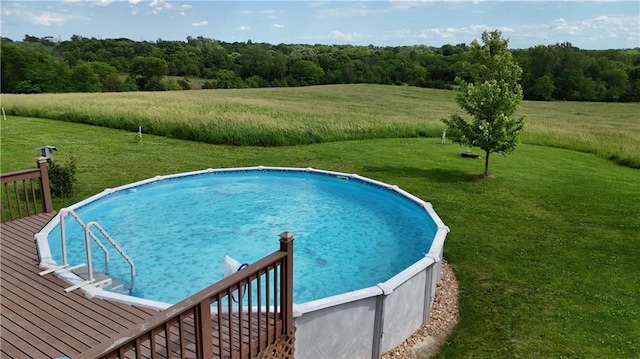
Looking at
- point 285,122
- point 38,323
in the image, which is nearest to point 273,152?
point 285,122

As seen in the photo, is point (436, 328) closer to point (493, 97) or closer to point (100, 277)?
point (100, 277)

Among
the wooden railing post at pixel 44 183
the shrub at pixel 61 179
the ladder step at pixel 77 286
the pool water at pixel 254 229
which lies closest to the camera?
the ladder step at pixel 77 286

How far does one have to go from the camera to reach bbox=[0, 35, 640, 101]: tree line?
57844 millimetres

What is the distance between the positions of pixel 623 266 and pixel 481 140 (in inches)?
225

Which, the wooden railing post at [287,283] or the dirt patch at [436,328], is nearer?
the wooden railing post at [287,283]

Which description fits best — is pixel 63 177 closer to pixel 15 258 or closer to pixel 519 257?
pixel 15 258

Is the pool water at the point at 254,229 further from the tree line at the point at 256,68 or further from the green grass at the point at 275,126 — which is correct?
the tree line at the point at 256,68

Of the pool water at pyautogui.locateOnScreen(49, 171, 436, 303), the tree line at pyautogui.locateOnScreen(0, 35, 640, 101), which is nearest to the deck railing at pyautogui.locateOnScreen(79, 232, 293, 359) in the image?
the pool water at pyautogui.locateOnScreen(49, 171, 436, 303)

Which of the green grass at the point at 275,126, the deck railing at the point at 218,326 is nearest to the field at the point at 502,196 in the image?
the green grass at the point at 275,126

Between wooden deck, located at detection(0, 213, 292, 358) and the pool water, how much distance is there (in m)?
2.15

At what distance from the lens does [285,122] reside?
22.6 meters

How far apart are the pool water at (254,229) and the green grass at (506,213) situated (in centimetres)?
123

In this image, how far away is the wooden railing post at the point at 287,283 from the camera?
4.68 metres

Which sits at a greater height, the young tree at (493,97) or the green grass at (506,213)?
the young tree at (493,97)
